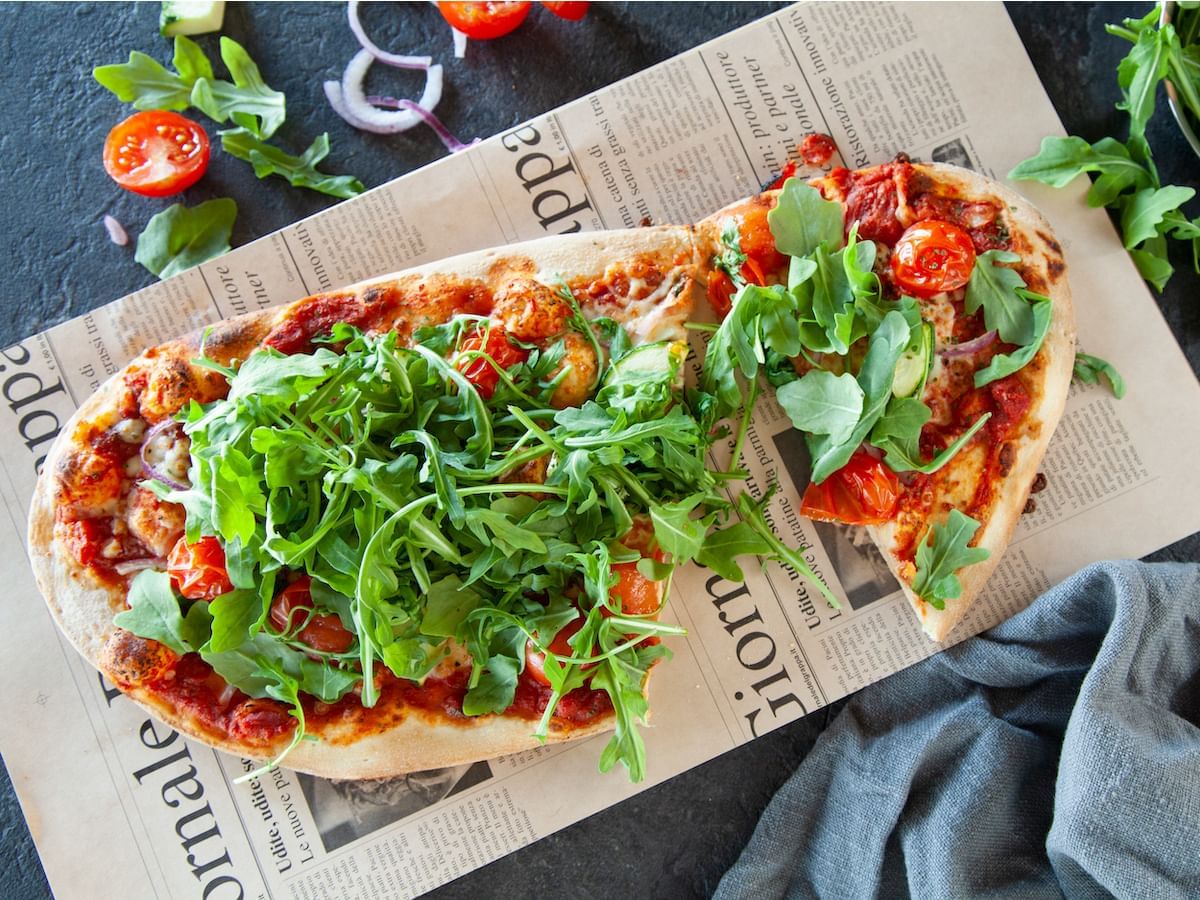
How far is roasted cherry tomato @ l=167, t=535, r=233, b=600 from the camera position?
2.38m

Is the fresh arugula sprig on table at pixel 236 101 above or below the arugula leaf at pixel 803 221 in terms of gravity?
above

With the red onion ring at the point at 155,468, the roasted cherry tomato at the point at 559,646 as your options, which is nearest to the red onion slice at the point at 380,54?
the red onion ring at the point at 155,468

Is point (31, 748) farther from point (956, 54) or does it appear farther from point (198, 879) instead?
point (956, 54)

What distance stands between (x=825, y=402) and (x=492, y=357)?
0.89 meters

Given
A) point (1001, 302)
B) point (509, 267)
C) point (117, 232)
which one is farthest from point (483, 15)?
point (1001, 302)

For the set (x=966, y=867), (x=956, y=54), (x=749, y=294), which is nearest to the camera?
(x=749, y=294)

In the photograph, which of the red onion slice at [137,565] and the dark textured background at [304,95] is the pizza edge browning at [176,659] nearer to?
the red onion slice at [137,565]

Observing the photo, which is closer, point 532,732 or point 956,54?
point 532,732

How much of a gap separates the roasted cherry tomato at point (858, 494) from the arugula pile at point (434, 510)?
361 millimetres

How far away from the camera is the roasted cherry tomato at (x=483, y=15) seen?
9.37ft

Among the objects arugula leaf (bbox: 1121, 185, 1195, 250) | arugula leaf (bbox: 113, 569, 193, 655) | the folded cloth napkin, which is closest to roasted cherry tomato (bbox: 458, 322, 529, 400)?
arugula leaf (bbox: 113, 569, 193, 655)

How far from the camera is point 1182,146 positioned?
294 centimetres

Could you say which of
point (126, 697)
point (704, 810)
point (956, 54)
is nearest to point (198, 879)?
point (126, 697)

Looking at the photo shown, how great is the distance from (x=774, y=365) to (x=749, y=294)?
0.26m
